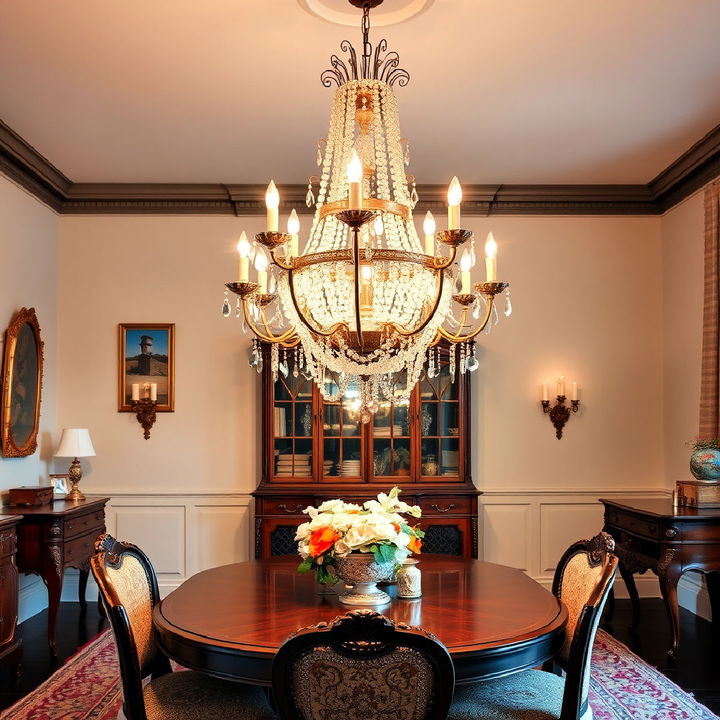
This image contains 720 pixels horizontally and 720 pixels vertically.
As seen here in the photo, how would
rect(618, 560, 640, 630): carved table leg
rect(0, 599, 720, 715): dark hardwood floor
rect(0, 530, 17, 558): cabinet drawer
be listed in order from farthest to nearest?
rect(618, 560, 640, 630): carved table leg < rect(0, 530, 17, 558): cabinet drawer < rect(0, 599, 720, 715): dark hardwood floor

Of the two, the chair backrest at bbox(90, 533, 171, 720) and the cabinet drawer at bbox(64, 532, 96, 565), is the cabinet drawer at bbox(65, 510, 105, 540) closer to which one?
the cabinet drawer at bbox(64, 532, 96, 565)

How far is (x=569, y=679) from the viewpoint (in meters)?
2.28

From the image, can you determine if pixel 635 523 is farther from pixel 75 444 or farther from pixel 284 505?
pixel 75 444

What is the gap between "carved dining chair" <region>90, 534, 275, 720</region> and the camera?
7.50ft

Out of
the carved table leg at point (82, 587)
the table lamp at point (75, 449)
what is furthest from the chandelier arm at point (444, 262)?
the carved table leg at point (82, 587)

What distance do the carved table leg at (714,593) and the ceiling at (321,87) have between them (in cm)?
270

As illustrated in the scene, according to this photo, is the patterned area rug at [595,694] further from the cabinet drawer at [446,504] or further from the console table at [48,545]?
the cabinet drawer at [446,504]

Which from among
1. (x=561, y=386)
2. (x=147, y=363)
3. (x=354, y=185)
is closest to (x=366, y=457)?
(x=561, y=386)

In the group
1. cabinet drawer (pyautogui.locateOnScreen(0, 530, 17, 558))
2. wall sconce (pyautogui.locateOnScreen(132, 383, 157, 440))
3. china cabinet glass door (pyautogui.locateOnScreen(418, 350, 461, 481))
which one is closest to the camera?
cabinet drawer (pyautogui.locateOnScreen(0, 530, 17, 558))

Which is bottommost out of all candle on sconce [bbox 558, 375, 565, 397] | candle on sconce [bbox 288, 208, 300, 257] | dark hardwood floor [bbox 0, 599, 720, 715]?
dark hardwood floor [bbox 0, 599, 720, 715]

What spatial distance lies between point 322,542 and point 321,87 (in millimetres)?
2516

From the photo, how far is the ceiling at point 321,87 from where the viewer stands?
332 centimetres

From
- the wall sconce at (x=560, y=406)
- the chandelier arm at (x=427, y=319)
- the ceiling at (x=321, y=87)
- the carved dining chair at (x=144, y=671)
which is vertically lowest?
the carved dining chair at (x=144, y=671)

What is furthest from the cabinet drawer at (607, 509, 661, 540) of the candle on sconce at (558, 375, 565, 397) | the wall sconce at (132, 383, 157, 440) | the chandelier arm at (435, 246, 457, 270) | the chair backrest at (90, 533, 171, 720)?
the wall sconce at (132, 383, 157, 440)
